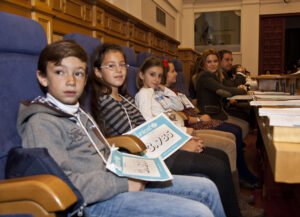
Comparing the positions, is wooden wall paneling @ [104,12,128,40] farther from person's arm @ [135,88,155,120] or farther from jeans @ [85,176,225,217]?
jeans @ [85,176,225,217]

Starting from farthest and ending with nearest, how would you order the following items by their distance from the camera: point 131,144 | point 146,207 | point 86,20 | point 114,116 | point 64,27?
1. point 86,20
2. point 64,27
3. point 114,116
4. point 131,144
5. point 146,207

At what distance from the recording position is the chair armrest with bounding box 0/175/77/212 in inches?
27.5

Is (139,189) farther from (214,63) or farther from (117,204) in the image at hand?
(214,63)

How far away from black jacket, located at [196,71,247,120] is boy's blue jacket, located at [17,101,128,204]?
1783mm

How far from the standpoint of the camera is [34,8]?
1.87 metres

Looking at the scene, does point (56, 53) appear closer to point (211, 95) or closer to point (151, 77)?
point (151, 77)

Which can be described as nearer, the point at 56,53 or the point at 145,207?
the point at 145,207

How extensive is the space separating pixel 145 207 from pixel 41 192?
1.09ft

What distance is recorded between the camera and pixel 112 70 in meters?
1.60

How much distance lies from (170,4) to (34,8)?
19.8ft

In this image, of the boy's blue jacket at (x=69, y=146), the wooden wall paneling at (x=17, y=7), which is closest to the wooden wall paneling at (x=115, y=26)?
the wooden wall paneling at (x=17, y=7)

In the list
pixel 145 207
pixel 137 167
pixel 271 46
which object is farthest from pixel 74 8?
pixel 271 46

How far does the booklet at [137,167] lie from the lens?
95cm

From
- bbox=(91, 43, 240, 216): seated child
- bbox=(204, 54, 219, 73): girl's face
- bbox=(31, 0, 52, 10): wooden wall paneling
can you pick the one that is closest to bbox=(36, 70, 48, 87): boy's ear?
bbox=(91, 43, 240, 216): seated child
